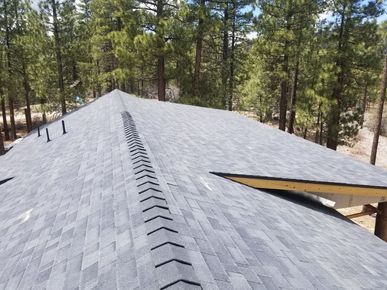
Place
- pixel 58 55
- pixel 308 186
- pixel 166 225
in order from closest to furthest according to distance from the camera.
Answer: pixel 166 225 → pixel 308 186 → pixel 58 55

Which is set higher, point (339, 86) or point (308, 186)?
point (339, 86)

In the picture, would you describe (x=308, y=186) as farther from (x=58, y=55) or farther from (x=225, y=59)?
(x=58, y=55)

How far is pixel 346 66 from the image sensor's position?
69.6ft

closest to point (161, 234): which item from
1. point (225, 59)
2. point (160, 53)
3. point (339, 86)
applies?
point (160, 53)

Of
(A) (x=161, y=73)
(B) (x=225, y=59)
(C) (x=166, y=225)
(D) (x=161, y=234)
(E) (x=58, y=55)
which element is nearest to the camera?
(D) (x=161, y=234)

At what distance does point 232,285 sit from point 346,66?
22008 millimetres

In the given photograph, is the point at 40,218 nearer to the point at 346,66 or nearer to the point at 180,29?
the point at 180,29

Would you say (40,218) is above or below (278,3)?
below

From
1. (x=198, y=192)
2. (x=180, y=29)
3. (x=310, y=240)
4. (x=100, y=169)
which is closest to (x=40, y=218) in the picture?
(x=100, y=169)

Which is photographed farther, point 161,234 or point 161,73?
point 161,73

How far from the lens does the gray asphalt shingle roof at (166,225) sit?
2.73 meters

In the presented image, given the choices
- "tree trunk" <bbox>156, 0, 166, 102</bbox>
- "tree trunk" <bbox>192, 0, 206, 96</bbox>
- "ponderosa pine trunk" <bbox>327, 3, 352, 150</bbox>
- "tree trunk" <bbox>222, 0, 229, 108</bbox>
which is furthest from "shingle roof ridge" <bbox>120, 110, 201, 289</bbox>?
"tree trunk" <bbox>222, 0, 229, 108</bbox>

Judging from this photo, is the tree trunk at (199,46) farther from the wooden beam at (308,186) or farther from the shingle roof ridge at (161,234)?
the shingle roof ridge at (161,234)

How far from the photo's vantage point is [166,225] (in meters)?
3.08
